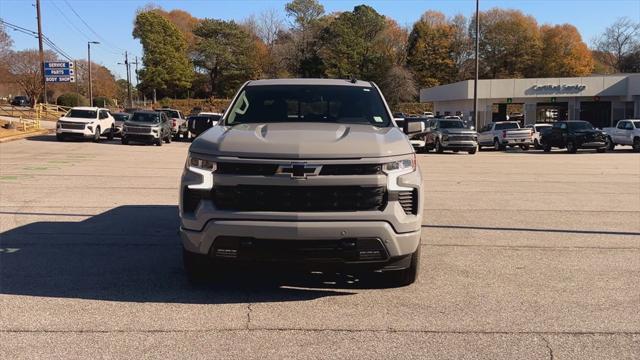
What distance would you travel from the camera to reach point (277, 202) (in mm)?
5105

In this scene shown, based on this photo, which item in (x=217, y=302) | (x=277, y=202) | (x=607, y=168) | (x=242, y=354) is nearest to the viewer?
(x=242, y=354)

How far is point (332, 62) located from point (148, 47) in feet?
89.1

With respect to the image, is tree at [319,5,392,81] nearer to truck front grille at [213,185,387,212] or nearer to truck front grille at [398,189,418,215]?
truck front grille at [398,189,418,215]

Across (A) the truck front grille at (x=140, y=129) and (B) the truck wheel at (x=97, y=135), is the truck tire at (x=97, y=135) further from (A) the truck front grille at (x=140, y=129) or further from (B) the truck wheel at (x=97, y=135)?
(A) the truck front grille at (x=140, y=129)

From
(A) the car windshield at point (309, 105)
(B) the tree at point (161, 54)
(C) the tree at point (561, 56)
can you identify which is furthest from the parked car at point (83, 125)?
(C) the tree at point (561, 56)

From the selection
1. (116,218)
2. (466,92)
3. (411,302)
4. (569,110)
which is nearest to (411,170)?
(411,302)

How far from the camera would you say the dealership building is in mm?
53094

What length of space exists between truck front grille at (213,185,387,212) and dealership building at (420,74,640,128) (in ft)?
166

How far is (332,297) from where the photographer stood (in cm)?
564

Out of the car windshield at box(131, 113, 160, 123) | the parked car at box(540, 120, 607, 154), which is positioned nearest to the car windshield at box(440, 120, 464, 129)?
the parked car at box(540, 120, 607, 154)

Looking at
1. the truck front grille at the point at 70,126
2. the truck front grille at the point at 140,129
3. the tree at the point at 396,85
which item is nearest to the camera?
the truck front grille at the point at 140,129

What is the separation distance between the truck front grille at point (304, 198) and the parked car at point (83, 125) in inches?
1172

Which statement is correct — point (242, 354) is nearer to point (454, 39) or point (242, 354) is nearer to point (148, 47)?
point (148, 47)

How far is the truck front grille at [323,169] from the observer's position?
5062mm
